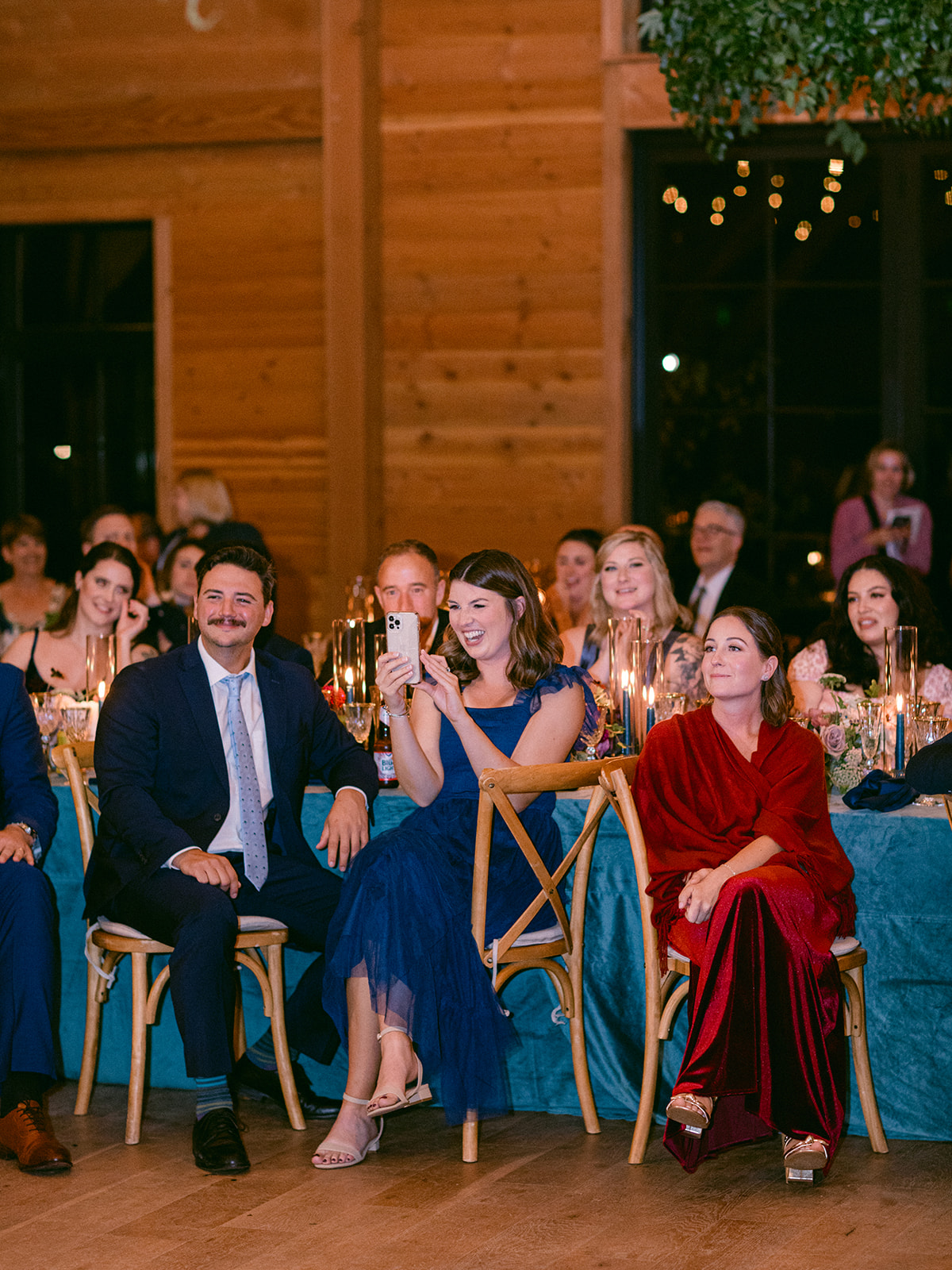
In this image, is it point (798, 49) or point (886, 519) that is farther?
point (886, 519)

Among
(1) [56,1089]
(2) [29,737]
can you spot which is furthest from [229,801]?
(1) [56,1089]

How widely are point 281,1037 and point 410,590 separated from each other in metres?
1.73

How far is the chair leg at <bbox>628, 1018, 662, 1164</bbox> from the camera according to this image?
3.57 metres

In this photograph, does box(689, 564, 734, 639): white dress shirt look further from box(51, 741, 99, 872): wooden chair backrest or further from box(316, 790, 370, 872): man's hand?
box(51, 741, 99, 872): wooden chair backrest

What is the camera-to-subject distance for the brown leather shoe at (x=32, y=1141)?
3521 millimetres

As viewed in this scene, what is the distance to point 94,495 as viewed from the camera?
8.46 m

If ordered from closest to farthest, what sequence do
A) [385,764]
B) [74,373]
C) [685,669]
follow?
[385,764], [685,669], [74,373]

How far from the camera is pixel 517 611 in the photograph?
13.0ft

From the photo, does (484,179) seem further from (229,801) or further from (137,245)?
(229,801)

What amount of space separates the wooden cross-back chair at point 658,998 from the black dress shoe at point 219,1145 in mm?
858

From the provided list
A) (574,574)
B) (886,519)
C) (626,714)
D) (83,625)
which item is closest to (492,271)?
Result: (574,574)

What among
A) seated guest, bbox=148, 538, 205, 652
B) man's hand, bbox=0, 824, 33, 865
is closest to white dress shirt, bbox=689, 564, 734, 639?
seated guest, bbox=148, 538, 205, 652

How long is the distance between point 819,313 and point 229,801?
4600 mm

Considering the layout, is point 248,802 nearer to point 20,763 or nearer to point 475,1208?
point 20,763
